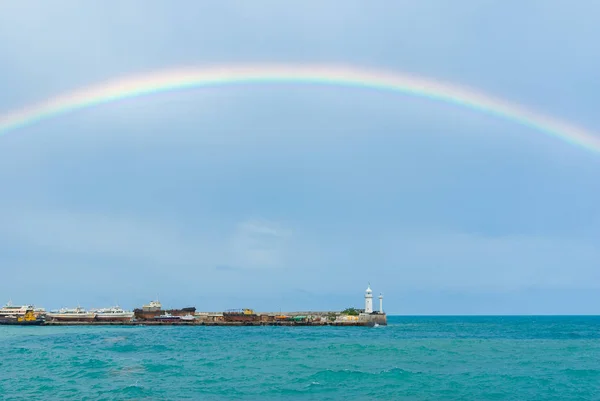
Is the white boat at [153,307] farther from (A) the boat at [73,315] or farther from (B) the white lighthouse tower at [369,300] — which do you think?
(B) the white lighthouse tower at [369,300]

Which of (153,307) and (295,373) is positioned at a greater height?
(153,307)

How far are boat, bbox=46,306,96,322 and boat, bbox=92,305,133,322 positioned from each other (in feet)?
5.44

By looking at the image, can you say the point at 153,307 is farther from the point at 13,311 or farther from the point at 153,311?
the point at 13,311

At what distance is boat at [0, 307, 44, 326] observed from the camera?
109625mm

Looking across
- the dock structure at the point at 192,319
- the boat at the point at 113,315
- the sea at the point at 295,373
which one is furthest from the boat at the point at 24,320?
the sea at the point at 295,373

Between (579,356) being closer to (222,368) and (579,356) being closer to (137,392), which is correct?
(222,368)

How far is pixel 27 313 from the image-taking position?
113 meters

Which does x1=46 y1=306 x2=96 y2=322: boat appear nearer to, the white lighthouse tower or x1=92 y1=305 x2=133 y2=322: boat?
x1=92 y1=305 x2=133 y2=322: boat

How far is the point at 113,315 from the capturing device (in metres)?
118

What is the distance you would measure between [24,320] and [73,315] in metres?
10.2

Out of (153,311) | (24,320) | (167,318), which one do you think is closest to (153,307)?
(153,311)

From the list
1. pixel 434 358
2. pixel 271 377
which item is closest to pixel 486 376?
pixel 434 358

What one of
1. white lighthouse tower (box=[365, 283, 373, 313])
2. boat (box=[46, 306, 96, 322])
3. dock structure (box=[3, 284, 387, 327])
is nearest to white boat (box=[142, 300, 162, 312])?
dock structure (box=[3, 284, 387, 327])

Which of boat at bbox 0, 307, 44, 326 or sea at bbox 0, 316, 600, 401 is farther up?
boat at bbox 0, 307, 44, 326
